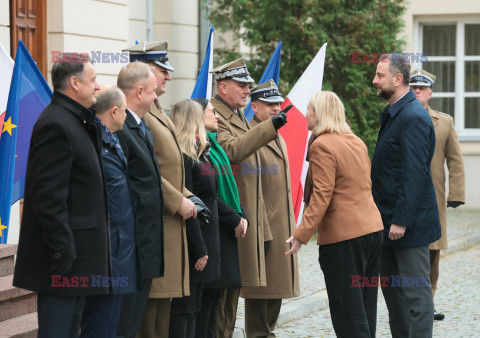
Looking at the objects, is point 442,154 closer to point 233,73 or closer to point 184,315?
point 233,73

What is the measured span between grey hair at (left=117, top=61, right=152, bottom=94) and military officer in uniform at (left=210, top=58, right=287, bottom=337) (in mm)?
1172

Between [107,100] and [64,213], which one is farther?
[107,100]

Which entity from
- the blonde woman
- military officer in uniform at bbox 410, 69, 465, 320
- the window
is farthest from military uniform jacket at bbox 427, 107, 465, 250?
the window

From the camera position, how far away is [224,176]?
21.1 feet

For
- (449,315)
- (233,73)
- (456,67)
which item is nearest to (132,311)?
(233,73)

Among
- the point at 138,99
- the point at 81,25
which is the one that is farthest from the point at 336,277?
the point at 81,25

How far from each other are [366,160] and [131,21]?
32.2 feet

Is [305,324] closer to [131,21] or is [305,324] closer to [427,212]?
[427,212]

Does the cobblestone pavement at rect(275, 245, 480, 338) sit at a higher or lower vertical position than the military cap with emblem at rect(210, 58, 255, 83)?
lower

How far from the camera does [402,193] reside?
20.7 feet

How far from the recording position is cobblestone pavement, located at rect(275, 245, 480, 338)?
7789mm

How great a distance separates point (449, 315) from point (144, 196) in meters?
4.18

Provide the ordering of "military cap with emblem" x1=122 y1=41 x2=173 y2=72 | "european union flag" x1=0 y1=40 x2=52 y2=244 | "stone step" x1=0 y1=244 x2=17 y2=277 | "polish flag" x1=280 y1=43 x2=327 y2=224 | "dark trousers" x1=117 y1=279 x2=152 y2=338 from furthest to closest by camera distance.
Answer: "polish flag" x1=280 y1=43 x2=327 y2=224, "stone step" x1=0 y1=244 x2=17 y2=277, "european union flag" x1=0 y1=40 x2=52 y2=244, "military cap with emblem" x1=122 y1=41 x2=173 y2=72, "dark trousers" x1=117 y1=279 x2=152 y2=338

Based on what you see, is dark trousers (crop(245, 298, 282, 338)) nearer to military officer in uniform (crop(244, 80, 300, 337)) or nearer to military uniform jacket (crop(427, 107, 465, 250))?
military officer in uniform (crop(244, 80, 300, 337))
